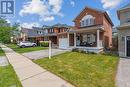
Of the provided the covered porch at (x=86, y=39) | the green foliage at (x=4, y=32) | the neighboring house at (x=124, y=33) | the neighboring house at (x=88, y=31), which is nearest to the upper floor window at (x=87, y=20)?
the neighboring house at (x=88, y=31)

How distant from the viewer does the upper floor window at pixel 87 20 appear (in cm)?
2758

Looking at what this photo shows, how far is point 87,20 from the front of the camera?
2844cm

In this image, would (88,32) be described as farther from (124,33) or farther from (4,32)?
(4,32)

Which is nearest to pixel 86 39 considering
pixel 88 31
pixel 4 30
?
pixel 88 31

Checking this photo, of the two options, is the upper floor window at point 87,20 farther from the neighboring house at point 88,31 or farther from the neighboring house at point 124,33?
the neighboring house at point 124,33

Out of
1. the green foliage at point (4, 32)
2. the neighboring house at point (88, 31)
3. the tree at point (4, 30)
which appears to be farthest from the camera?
the tree at point (4, 30)

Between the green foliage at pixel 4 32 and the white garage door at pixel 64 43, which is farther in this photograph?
the green foliage at pixel 4 32

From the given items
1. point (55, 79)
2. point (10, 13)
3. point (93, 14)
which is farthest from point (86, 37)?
point (55, 79)

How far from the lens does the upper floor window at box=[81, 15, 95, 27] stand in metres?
27.6

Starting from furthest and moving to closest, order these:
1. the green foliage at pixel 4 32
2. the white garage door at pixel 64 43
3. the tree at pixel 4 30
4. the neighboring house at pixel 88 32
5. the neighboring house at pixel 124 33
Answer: the tree at pixel 4 30, the green foliage at pixel 4 32, the white garage door at pixel 64 43, the neighboring house at pixel 88 32, the neighboring house at pixel 124 33

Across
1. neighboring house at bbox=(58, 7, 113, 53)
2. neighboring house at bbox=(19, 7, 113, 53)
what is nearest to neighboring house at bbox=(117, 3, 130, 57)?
neighboring house at bbox=(19, 7, 113, 53)

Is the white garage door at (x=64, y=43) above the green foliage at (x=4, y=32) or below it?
below

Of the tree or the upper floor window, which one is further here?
the tree

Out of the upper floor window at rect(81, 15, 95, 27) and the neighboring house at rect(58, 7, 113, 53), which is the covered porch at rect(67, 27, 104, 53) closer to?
the neighboring house at rect(58, 7, 113, 53)
